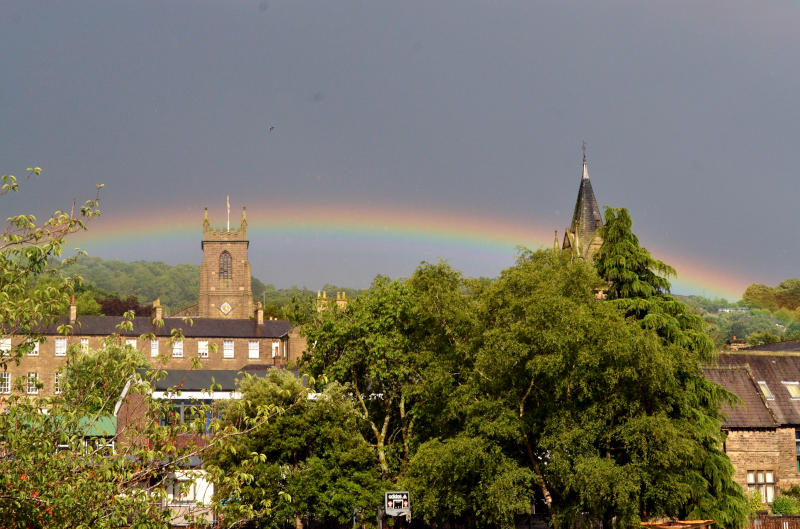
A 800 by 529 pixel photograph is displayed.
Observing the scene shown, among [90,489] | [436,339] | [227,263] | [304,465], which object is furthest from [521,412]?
[227,263]

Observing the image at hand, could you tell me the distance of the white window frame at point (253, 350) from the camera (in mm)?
105938

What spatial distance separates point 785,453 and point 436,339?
23648mm

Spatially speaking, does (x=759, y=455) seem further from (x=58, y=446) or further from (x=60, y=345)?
(x=60, y=345)

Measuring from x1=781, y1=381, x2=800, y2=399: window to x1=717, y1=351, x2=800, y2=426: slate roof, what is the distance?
190mm

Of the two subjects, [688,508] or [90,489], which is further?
[688,508]

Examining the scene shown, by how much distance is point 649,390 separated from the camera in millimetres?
34188

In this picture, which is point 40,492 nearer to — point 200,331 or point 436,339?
point 436,339

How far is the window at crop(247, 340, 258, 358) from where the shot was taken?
105938mm

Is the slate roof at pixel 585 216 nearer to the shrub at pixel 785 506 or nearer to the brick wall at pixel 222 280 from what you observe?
the shrub at pixel 785 506

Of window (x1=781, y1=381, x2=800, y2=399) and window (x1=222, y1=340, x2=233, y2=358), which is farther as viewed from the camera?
window (x1=222, y1=340, x2=233, y2=358)

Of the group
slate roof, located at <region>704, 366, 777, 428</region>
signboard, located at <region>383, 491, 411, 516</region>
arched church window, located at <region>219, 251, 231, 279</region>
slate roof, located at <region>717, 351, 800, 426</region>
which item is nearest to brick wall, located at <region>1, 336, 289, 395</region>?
arched church window, located at <region>219, 251, 231, 279</region>

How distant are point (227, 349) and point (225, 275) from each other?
49.8 meters

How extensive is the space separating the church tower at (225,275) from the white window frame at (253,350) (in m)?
44.4

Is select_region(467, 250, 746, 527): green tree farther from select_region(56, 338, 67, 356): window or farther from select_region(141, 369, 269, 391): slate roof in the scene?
select_region(56, 338, 67, 356): window
